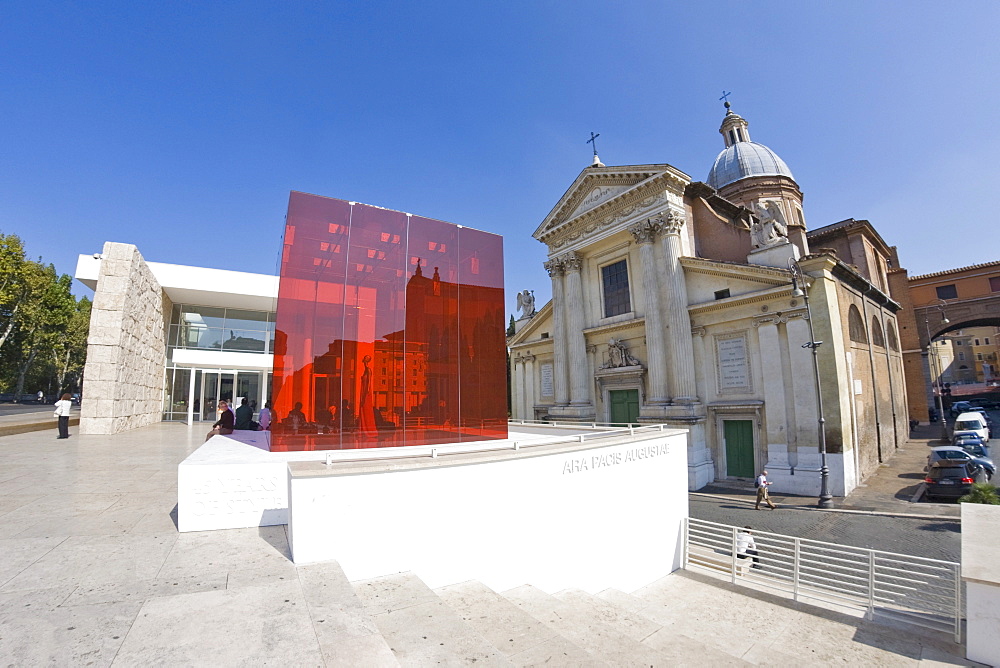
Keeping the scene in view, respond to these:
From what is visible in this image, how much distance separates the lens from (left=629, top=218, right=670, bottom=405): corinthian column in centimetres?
1923

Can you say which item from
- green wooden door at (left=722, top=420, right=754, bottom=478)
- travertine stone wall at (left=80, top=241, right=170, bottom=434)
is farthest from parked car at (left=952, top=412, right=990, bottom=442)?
travertine stone wall at (left=80, top=241, right=170, bottom=434)

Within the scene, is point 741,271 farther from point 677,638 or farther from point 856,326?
point 677,638

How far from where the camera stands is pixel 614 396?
22172mm

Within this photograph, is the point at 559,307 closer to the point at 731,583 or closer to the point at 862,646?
the point at 731,583

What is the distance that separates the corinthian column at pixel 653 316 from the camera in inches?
757

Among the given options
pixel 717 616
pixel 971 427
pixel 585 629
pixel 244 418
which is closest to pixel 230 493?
pixel 585 629

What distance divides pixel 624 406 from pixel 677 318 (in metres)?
5.30

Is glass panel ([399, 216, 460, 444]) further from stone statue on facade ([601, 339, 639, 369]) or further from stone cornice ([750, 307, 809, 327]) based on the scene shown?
stone cornice ([750, 307, 809, 327])

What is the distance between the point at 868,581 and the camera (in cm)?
718

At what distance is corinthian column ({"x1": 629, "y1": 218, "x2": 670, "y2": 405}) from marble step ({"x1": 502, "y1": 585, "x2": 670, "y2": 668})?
1419cm

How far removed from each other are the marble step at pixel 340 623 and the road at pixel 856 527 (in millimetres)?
12110

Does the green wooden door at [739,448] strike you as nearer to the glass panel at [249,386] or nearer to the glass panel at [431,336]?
the glass panel at [431,336]

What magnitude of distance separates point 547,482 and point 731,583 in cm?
530

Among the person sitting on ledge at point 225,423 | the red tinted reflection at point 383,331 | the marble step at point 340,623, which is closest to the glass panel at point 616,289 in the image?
the red tinted reflection at point 383,331
